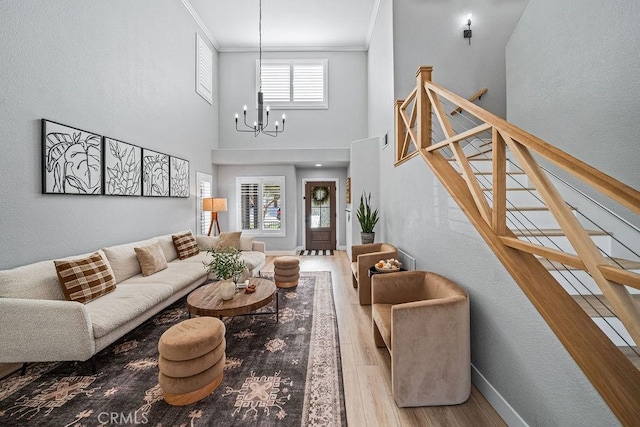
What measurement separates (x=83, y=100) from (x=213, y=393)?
11.1ft

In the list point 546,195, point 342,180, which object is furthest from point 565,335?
point 342,180

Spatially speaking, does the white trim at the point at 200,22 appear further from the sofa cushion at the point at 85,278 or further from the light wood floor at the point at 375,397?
the light wood floor at the point at 375,397

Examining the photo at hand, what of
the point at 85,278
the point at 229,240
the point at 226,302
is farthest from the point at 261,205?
the point at 85,278

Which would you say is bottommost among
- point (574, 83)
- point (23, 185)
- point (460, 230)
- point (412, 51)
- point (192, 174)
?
point (460, 230)

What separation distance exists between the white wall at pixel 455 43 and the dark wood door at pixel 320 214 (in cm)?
407

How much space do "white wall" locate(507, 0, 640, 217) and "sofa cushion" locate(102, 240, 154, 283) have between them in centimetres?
482

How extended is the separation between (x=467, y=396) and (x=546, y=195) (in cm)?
148

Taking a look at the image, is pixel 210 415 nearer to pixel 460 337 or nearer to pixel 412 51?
pixel 460 337

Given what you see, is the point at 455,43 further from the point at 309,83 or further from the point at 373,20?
the point at 309,83

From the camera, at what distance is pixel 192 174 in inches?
225

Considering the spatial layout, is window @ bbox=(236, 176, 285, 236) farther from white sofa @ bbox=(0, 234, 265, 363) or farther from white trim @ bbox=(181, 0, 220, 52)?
white sofa @ bbox=(0, 234, 265, 363)

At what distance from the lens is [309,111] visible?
7.20m

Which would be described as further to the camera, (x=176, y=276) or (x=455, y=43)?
(x=455, y=43)

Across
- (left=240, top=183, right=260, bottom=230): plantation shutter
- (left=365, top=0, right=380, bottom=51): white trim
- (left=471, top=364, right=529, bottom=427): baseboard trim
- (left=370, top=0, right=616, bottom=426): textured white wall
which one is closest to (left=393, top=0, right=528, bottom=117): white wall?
(left=370, top=0, right=616, bottom=426): textured white wall
